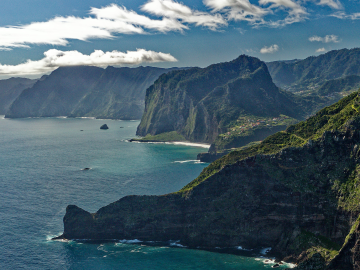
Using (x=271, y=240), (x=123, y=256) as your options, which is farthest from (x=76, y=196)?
(x=271, y=240)

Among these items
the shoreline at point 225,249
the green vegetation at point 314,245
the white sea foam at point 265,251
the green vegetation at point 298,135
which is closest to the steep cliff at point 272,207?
the green vegetation at point 314,245

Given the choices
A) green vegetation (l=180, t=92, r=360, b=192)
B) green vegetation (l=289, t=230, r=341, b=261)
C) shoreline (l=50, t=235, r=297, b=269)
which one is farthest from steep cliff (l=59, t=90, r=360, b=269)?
shoreline (l=50, t=235, r=297, b=269)

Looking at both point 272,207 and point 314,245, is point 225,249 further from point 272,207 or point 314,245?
point 314,245

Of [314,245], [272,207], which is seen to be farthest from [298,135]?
[314,245]

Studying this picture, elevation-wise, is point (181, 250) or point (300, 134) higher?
point (300, 134)

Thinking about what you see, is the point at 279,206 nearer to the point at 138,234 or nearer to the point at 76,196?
the point at 138,234

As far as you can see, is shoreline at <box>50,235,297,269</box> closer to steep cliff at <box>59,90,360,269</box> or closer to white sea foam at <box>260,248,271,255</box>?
white sea foam at <box>260,248,271,255</box>
